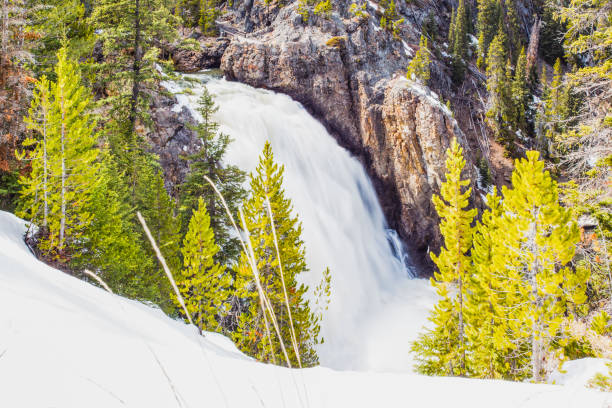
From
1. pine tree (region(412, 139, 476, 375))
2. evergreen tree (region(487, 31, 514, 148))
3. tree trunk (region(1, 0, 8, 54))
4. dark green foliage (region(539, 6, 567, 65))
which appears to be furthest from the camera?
dark green foliage (region(539, 6, 567, 65))

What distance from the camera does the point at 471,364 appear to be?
44.2 feet

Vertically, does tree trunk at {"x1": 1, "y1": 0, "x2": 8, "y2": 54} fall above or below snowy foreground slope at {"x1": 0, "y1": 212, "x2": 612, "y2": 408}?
above

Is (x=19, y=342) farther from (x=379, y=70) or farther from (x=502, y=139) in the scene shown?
(x=502, y=139)

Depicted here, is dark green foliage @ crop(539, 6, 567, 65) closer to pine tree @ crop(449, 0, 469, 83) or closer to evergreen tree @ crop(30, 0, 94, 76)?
pine tree @ crop(449, 0, 469, 83)

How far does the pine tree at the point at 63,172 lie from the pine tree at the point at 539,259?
616 inches

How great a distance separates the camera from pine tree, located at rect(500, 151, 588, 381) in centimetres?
1036

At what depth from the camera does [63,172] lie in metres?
11.8

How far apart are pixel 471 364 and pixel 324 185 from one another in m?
20.3

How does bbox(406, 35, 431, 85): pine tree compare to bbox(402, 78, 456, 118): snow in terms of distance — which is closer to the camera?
bbox(402, 78, 456, 118): snow

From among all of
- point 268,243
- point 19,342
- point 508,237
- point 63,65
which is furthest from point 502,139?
point 19,342

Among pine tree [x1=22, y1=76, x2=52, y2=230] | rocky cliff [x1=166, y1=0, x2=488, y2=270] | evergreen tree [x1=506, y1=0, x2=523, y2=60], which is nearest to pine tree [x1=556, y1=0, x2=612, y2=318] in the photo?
pine tree [x1=22, y1=76, x2=52, y2=230]

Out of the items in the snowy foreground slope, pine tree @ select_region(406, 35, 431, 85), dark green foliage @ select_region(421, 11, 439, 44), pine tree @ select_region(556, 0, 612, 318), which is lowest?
the snowy foreground slope

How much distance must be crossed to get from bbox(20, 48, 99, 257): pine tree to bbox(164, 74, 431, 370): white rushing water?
12.0 m

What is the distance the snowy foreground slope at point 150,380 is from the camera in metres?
1.92
